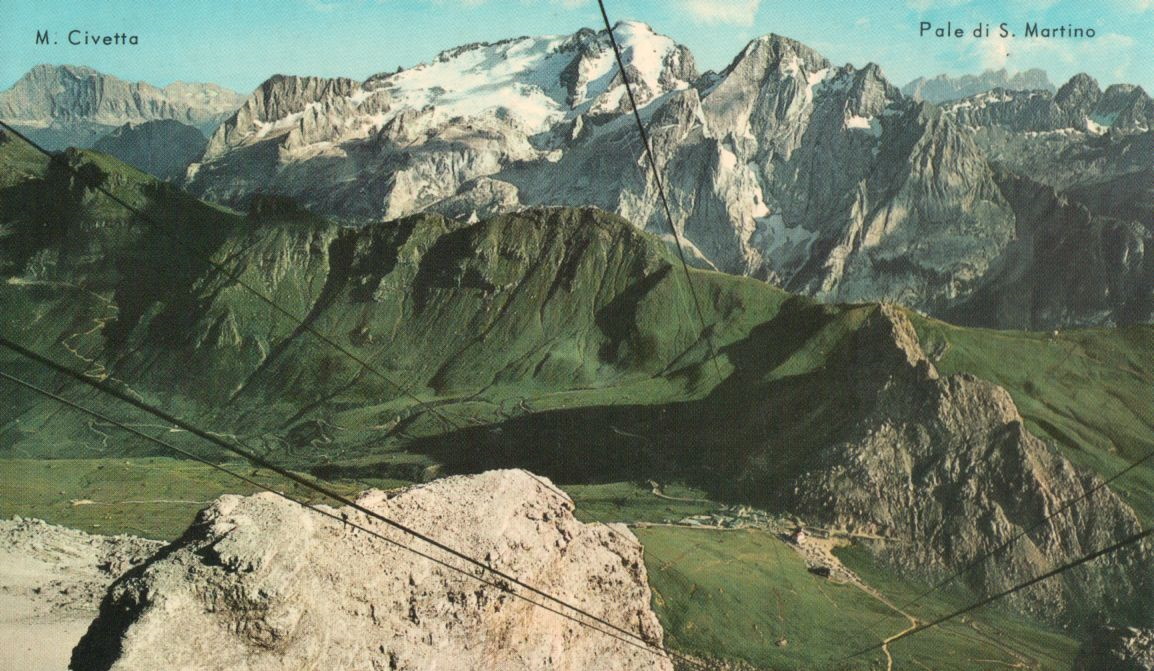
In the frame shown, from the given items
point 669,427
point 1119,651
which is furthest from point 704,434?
point 1119,651

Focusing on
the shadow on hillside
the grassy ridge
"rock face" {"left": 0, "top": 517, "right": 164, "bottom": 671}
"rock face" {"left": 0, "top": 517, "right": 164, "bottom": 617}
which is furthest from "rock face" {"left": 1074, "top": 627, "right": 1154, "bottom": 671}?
the grassy ridge

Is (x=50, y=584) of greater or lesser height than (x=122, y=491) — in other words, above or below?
above

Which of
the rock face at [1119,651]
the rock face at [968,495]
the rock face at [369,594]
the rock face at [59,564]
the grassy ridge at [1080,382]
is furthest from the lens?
the grassy ridge at [1080,382]

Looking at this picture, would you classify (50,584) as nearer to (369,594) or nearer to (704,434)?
(369,594)

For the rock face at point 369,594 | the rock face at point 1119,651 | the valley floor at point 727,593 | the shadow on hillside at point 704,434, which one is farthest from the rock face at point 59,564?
the shadow on hillside at point 704,434

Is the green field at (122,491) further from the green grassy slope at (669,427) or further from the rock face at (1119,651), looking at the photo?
the rock face at (1119,651)

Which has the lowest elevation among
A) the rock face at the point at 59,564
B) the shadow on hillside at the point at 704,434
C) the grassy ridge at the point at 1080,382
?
the rock face at the point at 59,564

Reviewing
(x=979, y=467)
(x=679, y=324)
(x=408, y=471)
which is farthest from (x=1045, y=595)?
(x=679, y=324)
